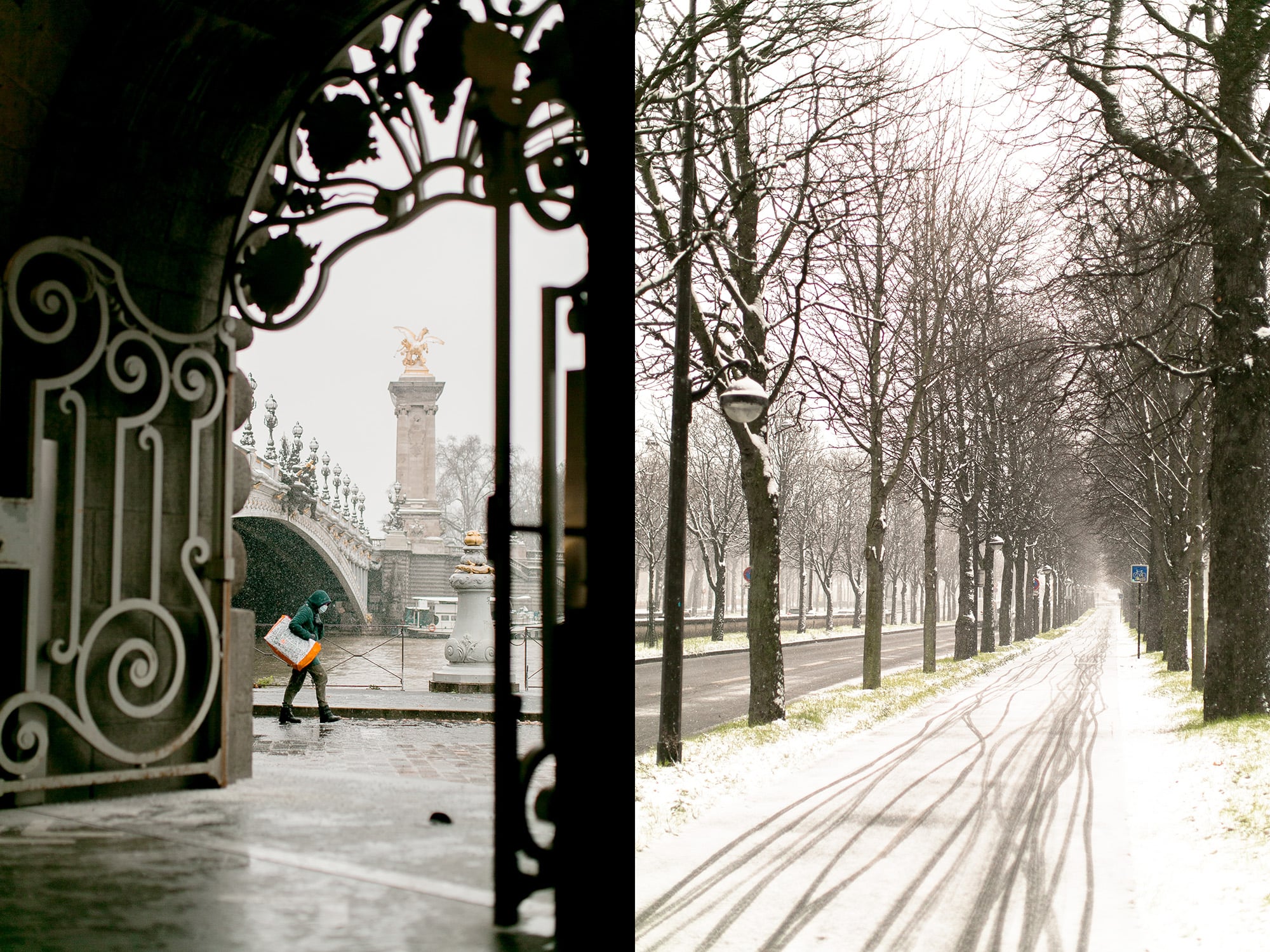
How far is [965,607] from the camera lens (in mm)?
26125

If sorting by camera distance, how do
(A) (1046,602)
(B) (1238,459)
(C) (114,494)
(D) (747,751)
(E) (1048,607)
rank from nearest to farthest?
(C) (114,494) → (D) (747,751) → (B) (1238,459) → (A) (1046,602) → (E) (1048,607)

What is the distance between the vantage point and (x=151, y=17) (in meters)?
3.87

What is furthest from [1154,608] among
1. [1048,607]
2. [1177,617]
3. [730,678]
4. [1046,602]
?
[1048,607]

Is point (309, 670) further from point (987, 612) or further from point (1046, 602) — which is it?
point (1046, 602)

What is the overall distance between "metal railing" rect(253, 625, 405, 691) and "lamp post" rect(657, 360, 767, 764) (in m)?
2.94

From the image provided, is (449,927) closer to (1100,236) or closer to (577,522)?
(577,522)

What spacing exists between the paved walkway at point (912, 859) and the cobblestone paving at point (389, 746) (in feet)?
5.08

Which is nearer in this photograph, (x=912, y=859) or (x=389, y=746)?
(x=912, y=859)

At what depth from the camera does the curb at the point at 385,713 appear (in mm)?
10742

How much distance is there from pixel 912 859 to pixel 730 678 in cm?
1573

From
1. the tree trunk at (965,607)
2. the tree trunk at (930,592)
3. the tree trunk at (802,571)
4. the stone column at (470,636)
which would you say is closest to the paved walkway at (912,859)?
the stone column at (470,636)

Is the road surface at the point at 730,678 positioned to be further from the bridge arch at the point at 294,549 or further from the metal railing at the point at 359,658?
the bridge arch at the point at 294,549

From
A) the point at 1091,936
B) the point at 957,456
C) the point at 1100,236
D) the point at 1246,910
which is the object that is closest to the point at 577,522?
the point at 1091,936

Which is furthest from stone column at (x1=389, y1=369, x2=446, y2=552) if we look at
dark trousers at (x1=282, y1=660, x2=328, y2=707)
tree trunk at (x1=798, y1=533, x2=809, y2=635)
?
tree trunk at (x1=798, y1=533, x2=809, y2=635)
